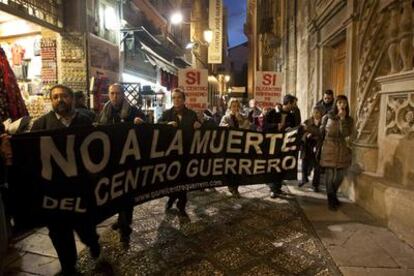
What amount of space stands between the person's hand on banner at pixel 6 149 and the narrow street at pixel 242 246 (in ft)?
4.48

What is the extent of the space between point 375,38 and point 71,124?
4.80 metres

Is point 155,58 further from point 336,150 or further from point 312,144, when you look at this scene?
point 336,150

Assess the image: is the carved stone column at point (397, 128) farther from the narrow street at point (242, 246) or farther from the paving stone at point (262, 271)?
the paving stone at point (262, 271)

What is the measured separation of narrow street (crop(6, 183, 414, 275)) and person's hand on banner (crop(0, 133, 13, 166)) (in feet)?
4.48

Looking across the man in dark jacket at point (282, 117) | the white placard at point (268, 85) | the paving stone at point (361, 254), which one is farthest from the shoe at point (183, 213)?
the white placard at point (268, 85)

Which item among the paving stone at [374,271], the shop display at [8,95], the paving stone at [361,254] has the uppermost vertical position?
the shop display at [8,95]

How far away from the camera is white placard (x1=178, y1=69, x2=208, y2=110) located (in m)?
7.59

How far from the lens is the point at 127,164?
3.95 meters

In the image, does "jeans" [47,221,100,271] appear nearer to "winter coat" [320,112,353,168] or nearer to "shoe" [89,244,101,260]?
"shoe" [89,244,101,260]

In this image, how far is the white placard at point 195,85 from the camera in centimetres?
759

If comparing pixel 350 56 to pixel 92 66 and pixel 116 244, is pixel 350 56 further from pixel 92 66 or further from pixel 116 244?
pixel 92 66

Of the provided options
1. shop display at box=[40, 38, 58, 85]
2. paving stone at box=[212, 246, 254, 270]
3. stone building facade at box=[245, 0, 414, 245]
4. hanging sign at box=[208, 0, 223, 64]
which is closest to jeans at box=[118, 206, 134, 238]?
paving stone at box=[212, 246, 254, 270]

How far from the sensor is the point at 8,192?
9.86 ft

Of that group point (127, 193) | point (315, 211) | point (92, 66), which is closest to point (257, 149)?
point (315, 211)
